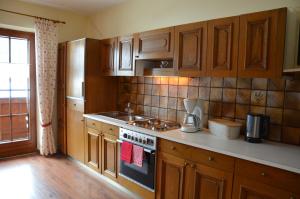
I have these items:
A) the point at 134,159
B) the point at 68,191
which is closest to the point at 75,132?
the point at 68,191

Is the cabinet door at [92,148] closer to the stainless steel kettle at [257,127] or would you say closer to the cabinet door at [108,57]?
the cabinet door at [108,57]

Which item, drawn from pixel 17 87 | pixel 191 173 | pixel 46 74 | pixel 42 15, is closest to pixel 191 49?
pixel 191 173

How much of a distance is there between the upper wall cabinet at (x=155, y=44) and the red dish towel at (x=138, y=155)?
41.3 inches

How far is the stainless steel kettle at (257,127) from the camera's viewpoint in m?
1.98

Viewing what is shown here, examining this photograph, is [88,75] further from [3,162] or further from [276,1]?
[276,1]

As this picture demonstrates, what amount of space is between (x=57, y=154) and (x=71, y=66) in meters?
1.62

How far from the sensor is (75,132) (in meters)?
3.62

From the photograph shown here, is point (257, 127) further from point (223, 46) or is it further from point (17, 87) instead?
point (17, 87)

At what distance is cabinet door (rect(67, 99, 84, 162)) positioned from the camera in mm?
3459

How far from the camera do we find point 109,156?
2959 millimetres

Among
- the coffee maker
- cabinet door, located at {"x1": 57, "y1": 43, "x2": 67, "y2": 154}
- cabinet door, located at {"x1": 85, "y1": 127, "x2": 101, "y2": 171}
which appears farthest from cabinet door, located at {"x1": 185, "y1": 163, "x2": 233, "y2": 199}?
cabinet door, located at {"x1": 57, "y1": 43, "x2": 67, "y2": 154}

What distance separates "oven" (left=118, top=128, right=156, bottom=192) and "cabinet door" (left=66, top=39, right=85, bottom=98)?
1143 mm

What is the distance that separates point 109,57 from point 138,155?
1.53 metres

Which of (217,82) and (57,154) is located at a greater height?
(217,82)
